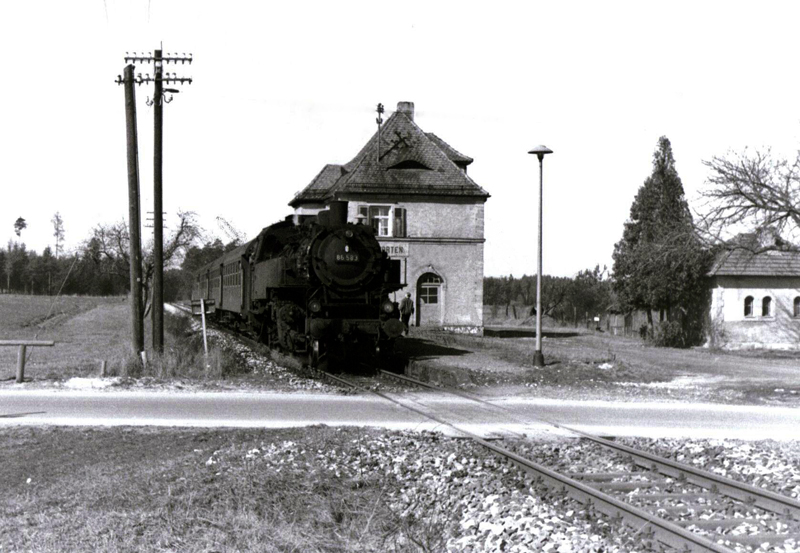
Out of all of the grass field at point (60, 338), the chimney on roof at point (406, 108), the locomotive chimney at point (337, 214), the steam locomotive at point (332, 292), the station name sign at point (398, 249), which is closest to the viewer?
the steam locomotive at point (332, 292)

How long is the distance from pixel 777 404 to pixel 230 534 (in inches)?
455

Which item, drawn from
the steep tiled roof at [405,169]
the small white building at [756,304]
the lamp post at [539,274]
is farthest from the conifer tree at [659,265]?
the lamp post at [539,274]

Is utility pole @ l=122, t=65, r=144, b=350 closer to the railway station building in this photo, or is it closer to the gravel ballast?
the gravel ballast

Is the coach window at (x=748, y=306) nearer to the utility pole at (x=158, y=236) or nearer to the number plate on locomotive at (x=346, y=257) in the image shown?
the number plate on locomotive at (x=346, y=257)

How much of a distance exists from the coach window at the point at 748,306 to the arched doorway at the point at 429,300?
13.2 meters

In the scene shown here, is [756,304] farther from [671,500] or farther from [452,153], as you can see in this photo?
[671,500]

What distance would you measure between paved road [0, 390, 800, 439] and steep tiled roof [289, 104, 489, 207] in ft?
72.7

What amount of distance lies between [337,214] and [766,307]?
2516cm

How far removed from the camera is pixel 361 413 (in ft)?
39.5

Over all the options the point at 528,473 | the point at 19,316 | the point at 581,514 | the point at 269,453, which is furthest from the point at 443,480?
the point at 19,316

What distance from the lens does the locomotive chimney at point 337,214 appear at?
1748 cm

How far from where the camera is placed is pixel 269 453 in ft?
29.1

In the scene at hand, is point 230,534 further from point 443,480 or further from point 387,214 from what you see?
point 387,214

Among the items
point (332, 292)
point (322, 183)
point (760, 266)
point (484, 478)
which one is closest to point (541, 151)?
point (332, 292)
